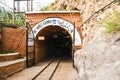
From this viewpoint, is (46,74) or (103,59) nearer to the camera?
(103,59)

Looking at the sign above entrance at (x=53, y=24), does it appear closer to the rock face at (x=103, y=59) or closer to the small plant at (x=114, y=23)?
the rock face at (x=103, y=59)

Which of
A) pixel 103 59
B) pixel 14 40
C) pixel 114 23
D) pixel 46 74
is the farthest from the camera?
pixel 14 40

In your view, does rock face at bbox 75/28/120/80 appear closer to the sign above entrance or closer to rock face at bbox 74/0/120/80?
rock face at bbox 74/0/120/80

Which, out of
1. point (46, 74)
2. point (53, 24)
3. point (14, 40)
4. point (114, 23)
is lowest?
point (46, 74)

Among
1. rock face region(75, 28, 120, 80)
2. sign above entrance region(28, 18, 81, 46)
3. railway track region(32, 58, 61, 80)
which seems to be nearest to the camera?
rock face region(75, 28, 120, 80)

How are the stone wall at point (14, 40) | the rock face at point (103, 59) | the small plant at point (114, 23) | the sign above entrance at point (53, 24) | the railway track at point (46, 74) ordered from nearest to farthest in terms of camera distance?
the rock face at point (103, 59)
the small plant at point (114, 23)
the railway track at point (46, 74)
the sign above entrance at point (53, 24)
the stone wall at point (14, 40)

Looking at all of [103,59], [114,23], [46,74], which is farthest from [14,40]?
[103,59]

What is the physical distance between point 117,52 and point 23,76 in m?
7.87

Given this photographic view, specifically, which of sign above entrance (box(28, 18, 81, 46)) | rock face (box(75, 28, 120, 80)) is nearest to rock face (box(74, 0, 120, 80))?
rock face (box(75, 28, 120, 80))

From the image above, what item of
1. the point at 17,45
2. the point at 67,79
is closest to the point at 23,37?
the point at 17,45

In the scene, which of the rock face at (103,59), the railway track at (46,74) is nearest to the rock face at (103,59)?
the rock face at (103,59)

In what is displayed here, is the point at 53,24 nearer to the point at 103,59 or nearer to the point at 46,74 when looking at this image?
the point at 46,74

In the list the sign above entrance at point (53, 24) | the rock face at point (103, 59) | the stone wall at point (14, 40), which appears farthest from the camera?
the stone wall at point (14, 40)

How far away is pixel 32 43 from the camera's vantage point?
1620 centimetres
